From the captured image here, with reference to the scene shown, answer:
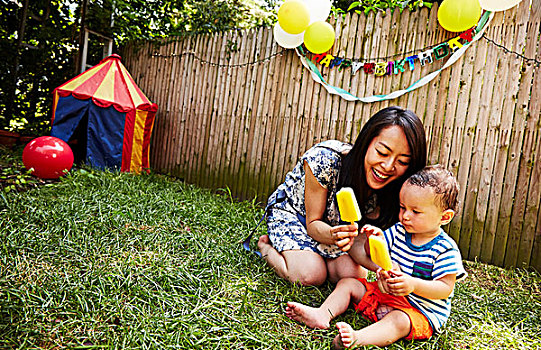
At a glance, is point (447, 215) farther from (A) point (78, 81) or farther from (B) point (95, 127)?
(A) point (78, 81)

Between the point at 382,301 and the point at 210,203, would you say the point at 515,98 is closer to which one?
the point at 382,301

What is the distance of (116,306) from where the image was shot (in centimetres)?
164

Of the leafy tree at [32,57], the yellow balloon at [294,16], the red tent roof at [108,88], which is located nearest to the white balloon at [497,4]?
the yellow balloon at [294,16]

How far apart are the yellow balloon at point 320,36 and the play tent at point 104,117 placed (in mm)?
2420

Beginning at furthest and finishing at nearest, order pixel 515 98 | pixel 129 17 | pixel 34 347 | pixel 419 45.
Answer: pixel 129 17, pixel 419 45, pixel 515 98, pixel 34 347

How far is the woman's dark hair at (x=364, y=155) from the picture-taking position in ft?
5.84

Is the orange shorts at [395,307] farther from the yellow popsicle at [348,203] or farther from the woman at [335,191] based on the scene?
the yellow popsicle at [348,203]

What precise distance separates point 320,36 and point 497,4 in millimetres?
1472

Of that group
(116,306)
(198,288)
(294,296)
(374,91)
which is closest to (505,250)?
(374,91)

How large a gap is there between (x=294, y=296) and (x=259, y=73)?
3059 mm

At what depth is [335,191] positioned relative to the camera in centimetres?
210

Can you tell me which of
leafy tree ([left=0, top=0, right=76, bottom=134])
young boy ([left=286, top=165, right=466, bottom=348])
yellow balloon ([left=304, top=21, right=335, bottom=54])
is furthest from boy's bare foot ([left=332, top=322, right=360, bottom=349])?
leafy tree ([left=0, top=0, right=76, bottom=134])

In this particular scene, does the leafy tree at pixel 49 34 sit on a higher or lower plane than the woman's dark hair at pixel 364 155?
higher

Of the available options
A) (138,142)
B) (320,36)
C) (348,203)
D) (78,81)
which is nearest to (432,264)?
(348,203)
